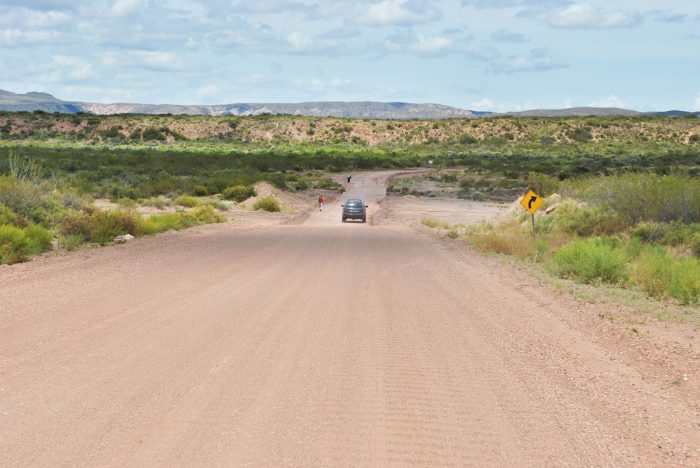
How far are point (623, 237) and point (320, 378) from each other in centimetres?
2060

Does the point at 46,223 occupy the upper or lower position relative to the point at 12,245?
lower

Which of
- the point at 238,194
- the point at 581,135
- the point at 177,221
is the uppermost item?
the point at 177,221

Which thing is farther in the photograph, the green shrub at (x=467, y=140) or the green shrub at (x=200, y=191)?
the green shrub at (x=467, y=140)

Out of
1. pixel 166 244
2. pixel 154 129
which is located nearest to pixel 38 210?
pixel 166 244

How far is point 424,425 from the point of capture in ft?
23.9

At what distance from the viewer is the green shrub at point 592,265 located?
19.2 metres

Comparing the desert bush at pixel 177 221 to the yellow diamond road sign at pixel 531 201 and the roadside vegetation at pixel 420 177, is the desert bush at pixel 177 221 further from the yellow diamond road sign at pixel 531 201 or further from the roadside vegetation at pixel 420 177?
the yellow diamond road sign at pixel 531 201

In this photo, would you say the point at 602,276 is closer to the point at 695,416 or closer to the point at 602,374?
the point at 602,374

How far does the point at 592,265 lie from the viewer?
19.4 m

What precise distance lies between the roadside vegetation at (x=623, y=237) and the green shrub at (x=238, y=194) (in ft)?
85.8

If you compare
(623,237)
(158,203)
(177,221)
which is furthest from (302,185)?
(623,237)

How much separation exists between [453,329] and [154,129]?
158667 millimetres

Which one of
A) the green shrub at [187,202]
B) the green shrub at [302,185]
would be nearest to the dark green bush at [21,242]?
the green shrub at [187,202]

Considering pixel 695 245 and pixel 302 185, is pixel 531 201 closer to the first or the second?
pixel 695 245
